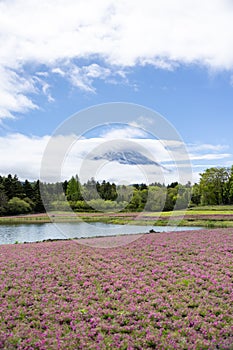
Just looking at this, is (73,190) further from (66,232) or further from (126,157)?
(66,232)

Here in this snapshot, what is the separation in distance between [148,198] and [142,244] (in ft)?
8.01

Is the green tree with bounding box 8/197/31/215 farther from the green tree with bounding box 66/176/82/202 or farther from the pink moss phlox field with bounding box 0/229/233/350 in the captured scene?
the pink moss phlox field with bounding box 0/229/233/350

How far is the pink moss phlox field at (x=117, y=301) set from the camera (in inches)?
242

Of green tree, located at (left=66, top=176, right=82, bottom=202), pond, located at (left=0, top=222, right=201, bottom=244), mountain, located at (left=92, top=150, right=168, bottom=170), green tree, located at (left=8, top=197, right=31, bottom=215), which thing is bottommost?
pond, located at (left=0, top=222, right=201, bottom=244)

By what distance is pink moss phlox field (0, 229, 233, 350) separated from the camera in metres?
6.14

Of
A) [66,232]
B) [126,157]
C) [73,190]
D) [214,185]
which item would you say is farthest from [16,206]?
[126,157]

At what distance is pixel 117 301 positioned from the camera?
791 centimetres

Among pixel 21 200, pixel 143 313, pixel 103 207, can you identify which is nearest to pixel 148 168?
pixel 103 207

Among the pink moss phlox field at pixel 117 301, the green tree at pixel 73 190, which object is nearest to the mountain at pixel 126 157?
the green tree at pixel 73 190

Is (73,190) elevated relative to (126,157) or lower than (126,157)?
lower

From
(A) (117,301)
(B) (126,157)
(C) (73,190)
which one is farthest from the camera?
(C) (73,190)

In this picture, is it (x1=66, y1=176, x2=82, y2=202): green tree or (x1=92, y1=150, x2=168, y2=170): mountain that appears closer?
(x1=92, y1=150, x2=168, y2=170): mountain

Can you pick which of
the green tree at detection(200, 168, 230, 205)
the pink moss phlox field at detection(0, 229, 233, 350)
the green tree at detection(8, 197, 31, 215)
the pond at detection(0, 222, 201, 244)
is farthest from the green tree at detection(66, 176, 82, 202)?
the green tree at detection(200, 168, 230, 205)

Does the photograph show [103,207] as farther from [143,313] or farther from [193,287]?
[143,313]
